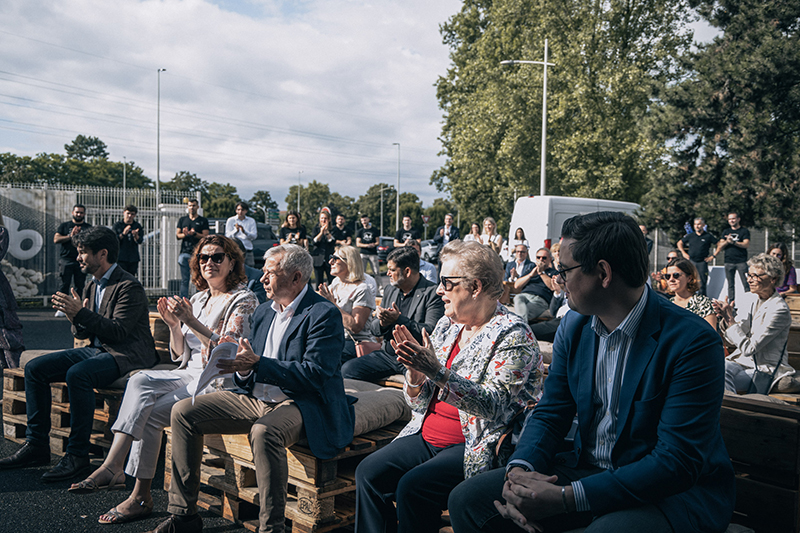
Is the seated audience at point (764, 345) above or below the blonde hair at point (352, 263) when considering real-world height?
below

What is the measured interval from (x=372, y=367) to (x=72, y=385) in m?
2.28

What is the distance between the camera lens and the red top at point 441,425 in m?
2.94

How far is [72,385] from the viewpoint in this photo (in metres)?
4.46

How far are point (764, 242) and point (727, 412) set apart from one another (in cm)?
1792

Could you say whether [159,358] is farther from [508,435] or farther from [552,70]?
[552,70]

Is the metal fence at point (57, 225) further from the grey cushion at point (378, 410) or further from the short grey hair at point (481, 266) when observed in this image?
the short grey hair at point (481, 266)

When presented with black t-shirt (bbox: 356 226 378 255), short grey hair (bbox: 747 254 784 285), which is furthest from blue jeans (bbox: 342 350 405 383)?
black t-shirt (bbox: 356 226 378 255)

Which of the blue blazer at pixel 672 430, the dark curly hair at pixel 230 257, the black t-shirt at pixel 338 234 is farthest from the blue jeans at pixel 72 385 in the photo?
the black t-shirt at pixel 338 234

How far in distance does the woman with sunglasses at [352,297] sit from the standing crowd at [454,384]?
0.03m

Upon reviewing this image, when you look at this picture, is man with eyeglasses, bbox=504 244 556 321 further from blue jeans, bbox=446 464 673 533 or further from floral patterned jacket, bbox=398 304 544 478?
blue jeans, bbox=446 464 673 533

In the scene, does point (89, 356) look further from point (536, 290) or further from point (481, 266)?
point (536, 290)

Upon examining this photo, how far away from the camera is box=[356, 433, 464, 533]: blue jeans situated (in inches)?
107

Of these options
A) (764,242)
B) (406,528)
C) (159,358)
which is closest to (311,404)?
(406,528)

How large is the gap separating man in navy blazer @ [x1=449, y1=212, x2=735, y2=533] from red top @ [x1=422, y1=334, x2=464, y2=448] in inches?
18.3
